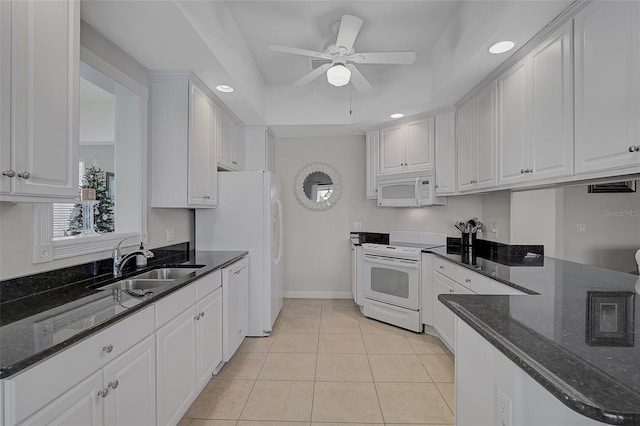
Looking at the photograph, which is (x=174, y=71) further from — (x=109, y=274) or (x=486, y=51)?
(x=486, y=51)

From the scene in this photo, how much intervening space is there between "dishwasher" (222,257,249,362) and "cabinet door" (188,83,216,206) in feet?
2.26

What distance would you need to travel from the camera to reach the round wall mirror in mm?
4809

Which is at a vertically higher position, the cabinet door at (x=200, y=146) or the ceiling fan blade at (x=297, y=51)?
the ceiling fan blade at (x=297, y=51)

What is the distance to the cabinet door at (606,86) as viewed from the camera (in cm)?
147

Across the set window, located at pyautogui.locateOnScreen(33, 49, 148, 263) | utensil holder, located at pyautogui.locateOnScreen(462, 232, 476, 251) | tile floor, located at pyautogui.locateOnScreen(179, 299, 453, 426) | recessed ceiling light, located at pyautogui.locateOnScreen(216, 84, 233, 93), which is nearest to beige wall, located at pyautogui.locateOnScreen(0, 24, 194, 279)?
window, located at pyautogui.locateOnScreen(33, 49, 148, 263)

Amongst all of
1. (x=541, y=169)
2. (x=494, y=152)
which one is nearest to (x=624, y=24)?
(x=541, y=169)

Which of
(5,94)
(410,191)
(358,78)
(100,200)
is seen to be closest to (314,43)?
(358,78)

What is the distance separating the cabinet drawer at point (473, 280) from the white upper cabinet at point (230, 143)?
2535 mm

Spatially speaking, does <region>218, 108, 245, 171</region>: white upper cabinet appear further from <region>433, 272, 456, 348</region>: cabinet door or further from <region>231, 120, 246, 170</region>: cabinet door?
<region>433, 272, 456, 348</region>: cabinet door

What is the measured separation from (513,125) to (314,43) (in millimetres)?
2008

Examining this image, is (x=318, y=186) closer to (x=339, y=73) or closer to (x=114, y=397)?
(x=339, y=73)

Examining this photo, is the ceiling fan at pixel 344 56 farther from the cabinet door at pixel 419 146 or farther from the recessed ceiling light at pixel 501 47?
the cabinet door at pixel 419 146

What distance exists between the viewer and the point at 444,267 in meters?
3.01

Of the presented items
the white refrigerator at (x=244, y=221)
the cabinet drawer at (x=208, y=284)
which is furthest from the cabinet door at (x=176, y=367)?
the white refrigerator at (x=244, y=221)
